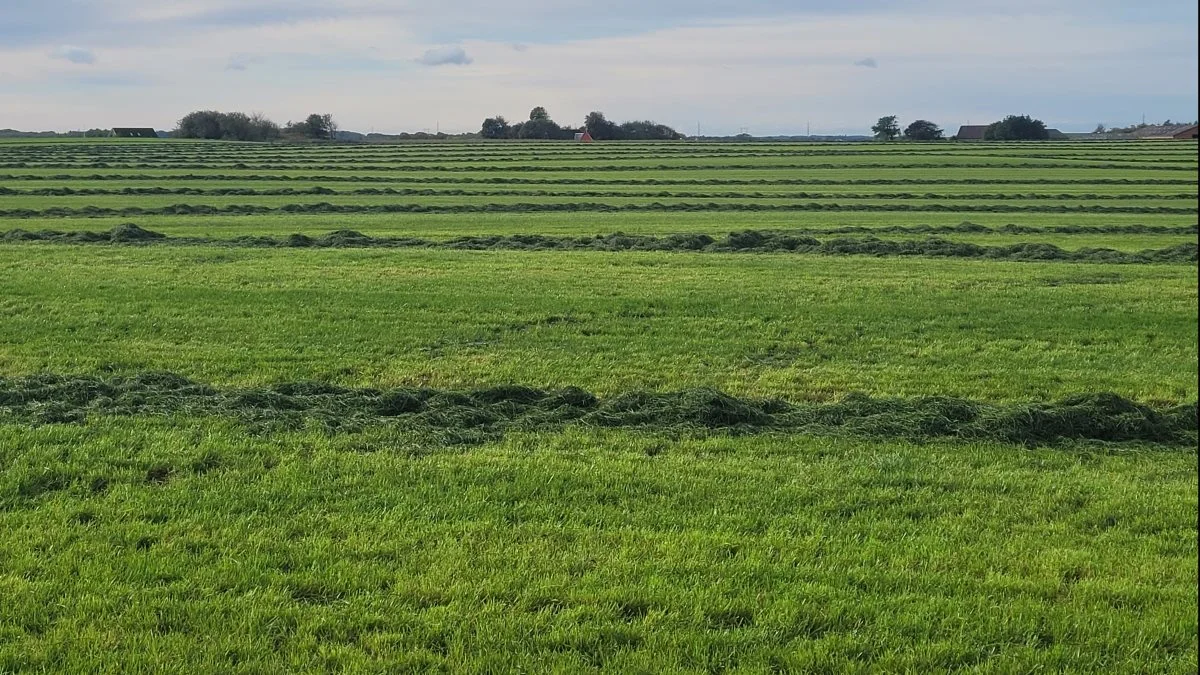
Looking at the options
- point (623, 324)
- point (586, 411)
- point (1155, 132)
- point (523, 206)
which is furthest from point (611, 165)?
point (1155, 132)

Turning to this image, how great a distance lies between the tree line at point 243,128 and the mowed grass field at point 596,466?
405 feet

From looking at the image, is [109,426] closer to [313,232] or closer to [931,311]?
[931,311]

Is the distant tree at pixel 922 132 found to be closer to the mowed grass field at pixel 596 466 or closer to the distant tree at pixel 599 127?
the distant tree at pixel 599 127

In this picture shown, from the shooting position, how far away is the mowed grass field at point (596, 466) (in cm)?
561

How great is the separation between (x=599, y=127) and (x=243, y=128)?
47439 millimetres

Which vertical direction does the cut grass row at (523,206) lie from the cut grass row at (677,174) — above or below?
below

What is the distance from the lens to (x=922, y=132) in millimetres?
110062

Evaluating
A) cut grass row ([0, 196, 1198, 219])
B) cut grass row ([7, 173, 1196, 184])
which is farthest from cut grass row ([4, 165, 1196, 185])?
cut grass row ([0, 196, 1198, 219])

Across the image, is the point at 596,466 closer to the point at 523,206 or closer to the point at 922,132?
the point at 523,206

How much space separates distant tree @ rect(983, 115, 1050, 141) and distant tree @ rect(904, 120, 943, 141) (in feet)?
16.7

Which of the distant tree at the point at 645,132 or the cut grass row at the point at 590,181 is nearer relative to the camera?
the cut grass row at the point at 590,181

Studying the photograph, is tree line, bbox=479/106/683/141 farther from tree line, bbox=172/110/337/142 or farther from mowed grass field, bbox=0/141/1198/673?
mowed grass field, bbox=0/141/1198/673

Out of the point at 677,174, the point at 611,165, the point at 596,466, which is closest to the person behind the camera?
the point at 596,466

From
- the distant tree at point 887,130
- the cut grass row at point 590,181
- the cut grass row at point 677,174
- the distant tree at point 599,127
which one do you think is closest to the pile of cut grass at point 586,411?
the cut grass row at point 590,181
